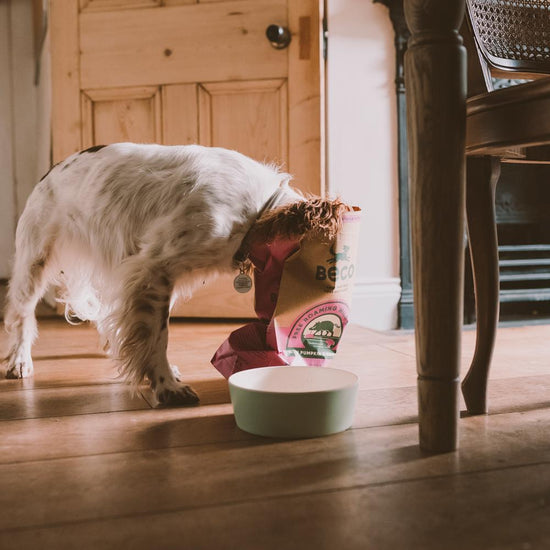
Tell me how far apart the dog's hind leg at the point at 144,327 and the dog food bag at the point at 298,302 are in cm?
13

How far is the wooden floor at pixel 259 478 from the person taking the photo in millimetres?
659

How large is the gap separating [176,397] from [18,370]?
1.77ft

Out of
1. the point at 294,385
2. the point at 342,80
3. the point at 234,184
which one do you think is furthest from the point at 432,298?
the point at 342,80

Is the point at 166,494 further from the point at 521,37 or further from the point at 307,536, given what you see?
the point at 521,37

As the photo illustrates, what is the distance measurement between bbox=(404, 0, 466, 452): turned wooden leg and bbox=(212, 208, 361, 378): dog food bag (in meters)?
0.46

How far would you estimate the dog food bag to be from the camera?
4.28 feet

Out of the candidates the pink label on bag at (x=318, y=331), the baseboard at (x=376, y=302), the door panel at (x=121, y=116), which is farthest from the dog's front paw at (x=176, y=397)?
the door panel at (x=121, y=116)

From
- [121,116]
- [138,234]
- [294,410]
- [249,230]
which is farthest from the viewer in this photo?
[121,116]

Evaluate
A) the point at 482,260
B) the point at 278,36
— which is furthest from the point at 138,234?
the point at 278,36

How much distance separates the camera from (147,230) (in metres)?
1.47

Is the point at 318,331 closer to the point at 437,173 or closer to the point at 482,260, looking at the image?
the point at 482,260

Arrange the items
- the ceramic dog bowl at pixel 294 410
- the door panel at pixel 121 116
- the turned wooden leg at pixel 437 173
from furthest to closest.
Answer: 1. the door panel at pixel 121 116
2. the ceramic dog bowl at pixel 294 410
3. the turned wooden leg at pixel 437 173

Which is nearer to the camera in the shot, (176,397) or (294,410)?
(294,410)

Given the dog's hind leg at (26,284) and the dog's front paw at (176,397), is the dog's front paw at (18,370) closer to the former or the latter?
the dog's hind leg at (26,284)
